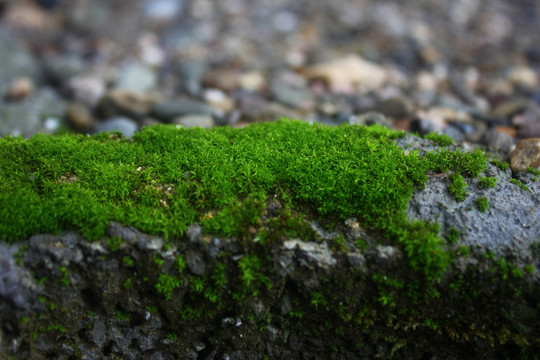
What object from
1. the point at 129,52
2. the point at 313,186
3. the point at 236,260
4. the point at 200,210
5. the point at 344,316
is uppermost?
the point at 313,186

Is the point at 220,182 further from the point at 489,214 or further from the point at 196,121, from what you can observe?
the point at 196,121

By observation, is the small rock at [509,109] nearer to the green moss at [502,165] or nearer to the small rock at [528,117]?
the small rock at [528,117]

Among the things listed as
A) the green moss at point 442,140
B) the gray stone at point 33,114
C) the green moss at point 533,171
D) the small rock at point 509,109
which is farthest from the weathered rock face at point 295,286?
the gray stone at point 33,114

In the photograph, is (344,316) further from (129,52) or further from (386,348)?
(129,52)

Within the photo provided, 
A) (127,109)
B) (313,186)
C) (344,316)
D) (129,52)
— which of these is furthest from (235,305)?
(129,52)

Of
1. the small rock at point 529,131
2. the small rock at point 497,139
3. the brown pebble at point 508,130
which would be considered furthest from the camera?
the brown pebble at point 508,130

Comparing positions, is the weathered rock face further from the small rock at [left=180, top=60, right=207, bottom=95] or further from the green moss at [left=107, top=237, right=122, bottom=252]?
the small rock at [left=180, top=60, right=207, bottom=95]
